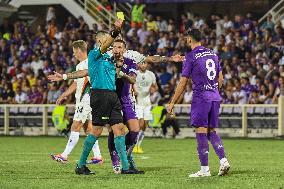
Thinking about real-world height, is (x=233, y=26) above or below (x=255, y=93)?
above

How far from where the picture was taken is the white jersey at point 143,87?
23.9m

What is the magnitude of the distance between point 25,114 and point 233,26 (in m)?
8.18

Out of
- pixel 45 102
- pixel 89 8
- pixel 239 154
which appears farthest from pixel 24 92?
pixel 239 154

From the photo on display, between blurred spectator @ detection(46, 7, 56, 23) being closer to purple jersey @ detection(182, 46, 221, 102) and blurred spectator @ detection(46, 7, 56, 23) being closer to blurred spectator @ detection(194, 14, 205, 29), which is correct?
blurred spectator @ detection(194, 14, 205, 29)

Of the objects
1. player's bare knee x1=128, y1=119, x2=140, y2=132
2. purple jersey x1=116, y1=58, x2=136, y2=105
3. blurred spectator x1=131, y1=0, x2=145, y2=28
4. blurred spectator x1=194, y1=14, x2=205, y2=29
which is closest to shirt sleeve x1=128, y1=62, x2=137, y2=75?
purple jersey x1=116, y1=58, x2=136, y2=105

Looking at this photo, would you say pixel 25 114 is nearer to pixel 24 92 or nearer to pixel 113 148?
pixel 24 92

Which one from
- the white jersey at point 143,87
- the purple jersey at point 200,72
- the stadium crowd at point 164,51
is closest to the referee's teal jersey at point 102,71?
the purple jersey at point 200,72

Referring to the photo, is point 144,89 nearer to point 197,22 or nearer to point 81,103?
point 81,103

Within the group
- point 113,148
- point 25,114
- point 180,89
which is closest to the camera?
point 180,89

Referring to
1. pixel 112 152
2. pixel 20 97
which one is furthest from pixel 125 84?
pixel 20 97

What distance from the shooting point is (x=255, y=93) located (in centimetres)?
3012

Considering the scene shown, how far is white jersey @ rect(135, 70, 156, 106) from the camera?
23.9m

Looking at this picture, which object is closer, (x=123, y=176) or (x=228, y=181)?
(x=228, y=181)

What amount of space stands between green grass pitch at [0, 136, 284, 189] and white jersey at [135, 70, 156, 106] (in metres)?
1.22
